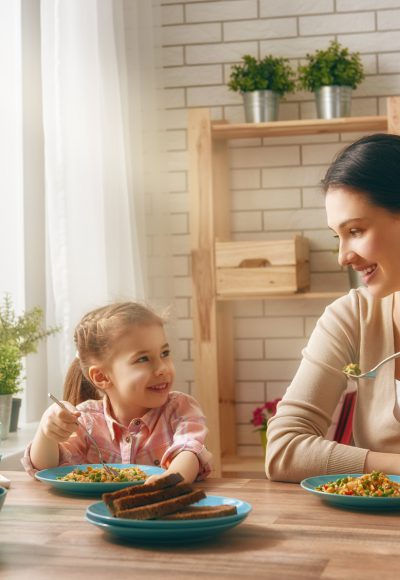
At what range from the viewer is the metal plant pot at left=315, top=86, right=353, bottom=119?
3865mm

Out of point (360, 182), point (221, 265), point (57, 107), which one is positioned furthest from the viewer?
point (221, 265)

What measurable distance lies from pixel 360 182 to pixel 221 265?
67.2 inches

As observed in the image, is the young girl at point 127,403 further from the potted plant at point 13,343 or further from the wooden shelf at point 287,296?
the wooden shelf at point 287,296

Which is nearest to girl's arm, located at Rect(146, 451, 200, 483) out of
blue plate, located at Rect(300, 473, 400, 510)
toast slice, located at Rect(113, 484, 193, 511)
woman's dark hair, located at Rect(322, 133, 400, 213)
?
blue plate, located at Rect(300, 473, 400, 510)

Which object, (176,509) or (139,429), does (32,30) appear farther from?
(176,509)

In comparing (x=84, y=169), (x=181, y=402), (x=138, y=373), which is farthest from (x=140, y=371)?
(x=84, y=169)

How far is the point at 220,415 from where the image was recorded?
13.6ft

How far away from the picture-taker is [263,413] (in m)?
4.03

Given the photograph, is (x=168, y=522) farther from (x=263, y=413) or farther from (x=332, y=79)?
(x=332, y=79)

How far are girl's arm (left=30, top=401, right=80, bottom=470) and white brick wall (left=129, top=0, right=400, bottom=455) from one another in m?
2.09

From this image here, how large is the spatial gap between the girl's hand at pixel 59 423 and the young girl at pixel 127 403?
0.07 meters

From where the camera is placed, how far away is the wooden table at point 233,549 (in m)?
1.18

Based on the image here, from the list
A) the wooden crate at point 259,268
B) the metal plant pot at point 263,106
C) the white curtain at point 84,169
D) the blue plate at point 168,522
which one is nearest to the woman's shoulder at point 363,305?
the blue plate at point 168,522

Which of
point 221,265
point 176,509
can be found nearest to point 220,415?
point 221,265
